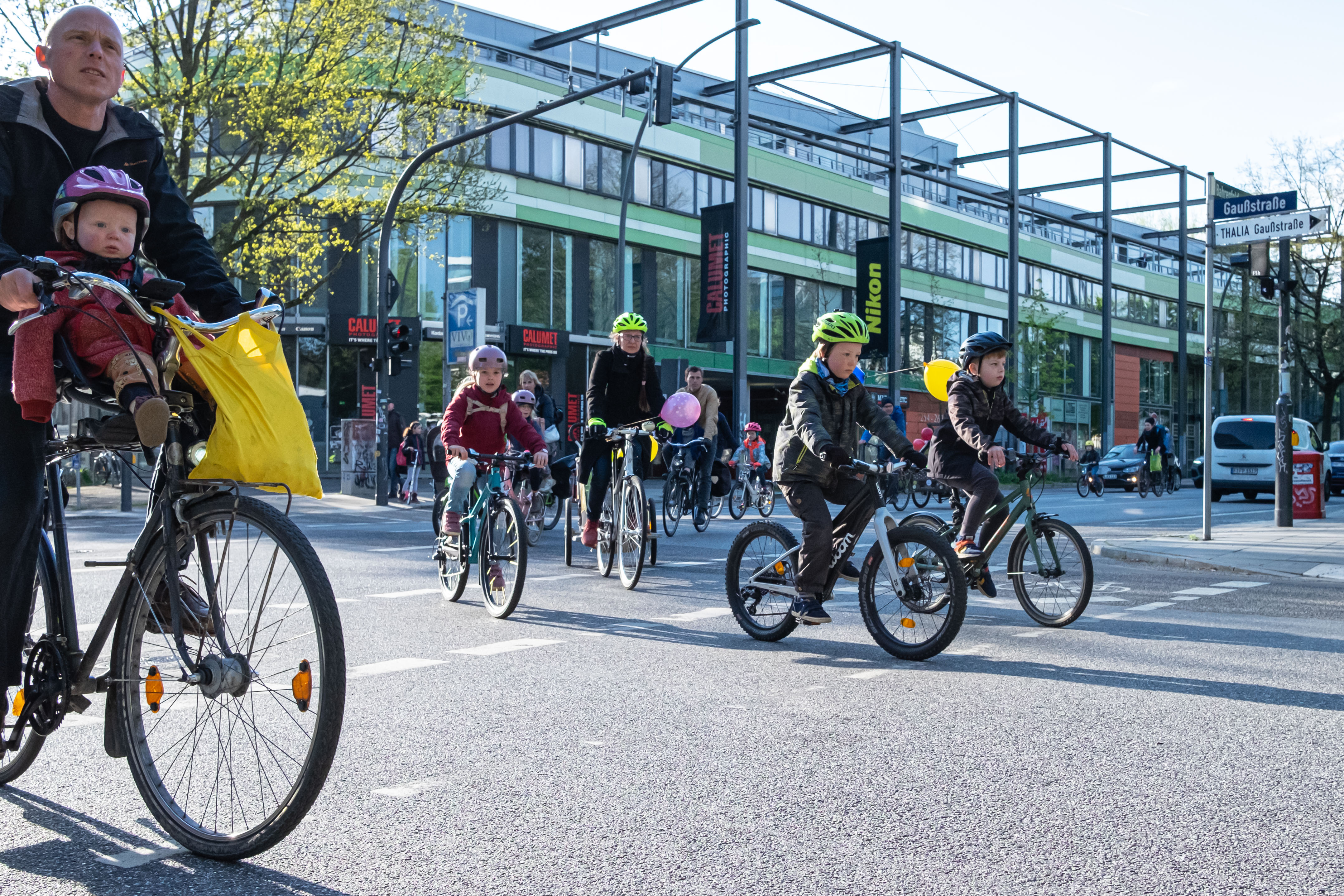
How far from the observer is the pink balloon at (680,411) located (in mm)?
10930

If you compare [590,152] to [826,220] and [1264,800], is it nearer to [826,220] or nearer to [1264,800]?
[826,220]

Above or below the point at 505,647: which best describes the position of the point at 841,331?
above

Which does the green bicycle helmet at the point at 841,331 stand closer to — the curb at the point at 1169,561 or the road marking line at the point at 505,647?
the road marking line at the point at 505,647

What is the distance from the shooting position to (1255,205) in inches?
579

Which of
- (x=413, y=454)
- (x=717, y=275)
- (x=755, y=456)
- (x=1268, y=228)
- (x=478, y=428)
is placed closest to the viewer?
(x=478, y=428)

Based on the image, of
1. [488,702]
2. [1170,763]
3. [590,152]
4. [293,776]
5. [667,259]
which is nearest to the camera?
[293,776]

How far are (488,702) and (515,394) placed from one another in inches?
318

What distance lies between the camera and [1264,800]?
3.87 meters

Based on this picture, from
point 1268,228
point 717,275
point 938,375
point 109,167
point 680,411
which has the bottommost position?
point 680,411

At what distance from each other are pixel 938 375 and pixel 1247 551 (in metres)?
5.78

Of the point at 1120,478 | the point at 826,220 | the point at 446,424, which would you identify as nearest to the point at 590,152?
the point at 826,220

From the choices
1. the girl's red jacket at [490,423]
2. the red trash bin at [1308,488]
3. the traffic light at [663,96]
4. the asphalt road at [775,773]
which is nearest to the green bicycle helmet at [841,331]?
the asphalt road at [775,773]

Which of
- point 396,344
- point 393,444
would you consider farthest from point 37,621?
point 393,444

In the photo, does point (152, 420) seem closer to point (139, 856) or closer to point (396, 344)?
point (139, 856)
